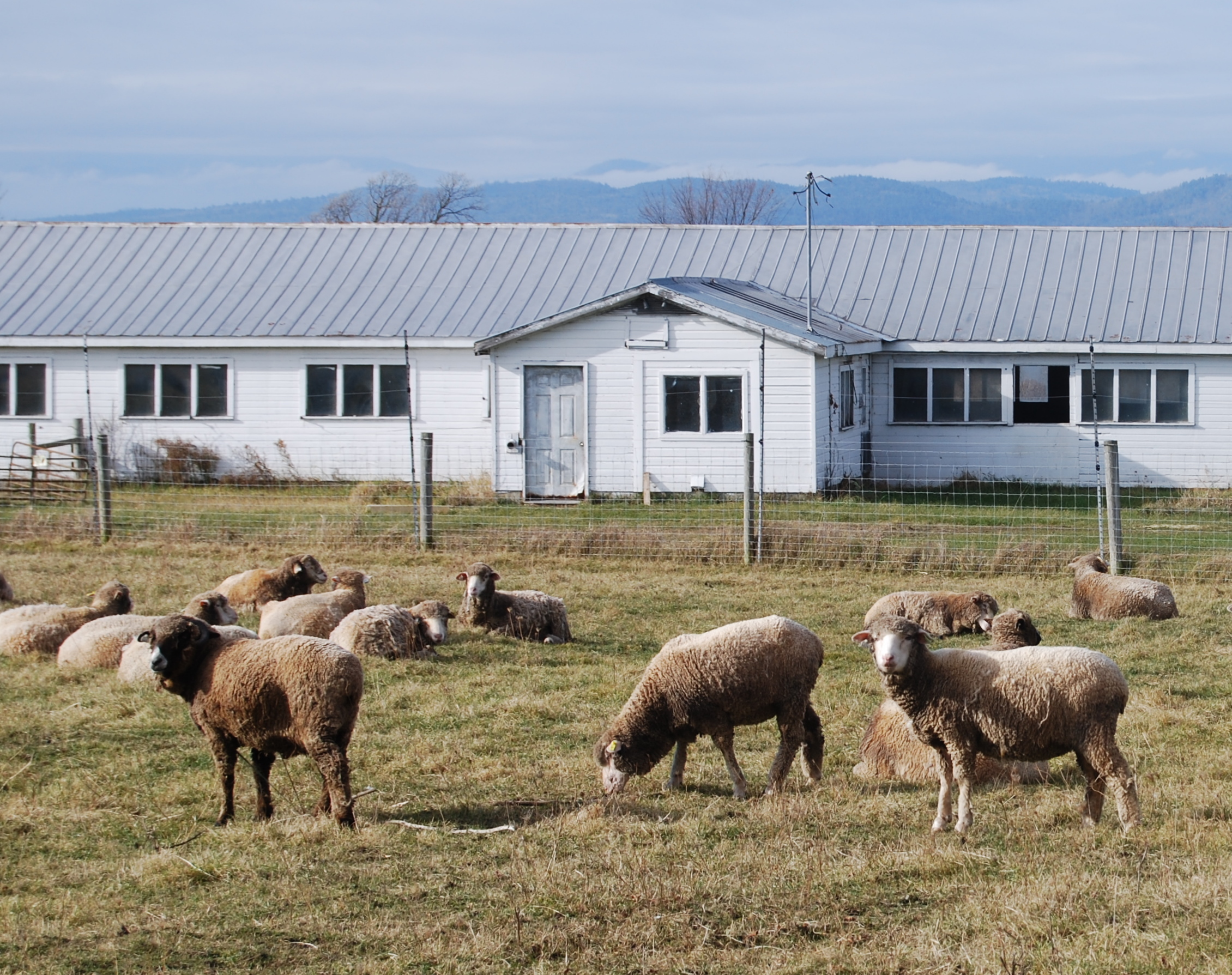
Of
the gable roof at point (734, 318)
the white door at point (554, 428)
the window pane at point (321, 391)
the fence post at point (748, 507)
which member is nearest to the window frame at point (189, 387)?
the window pane at point (321, 391)

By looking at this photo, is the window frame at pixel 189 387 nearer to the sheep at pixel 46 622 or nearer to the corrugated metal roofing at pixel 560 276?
the corrugated metal roofing at pixel 560 276

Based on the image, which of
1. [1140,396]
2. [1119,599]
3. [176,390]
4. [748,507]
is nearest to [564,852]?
[1119,599]

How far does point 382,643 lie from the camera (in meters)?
11.4

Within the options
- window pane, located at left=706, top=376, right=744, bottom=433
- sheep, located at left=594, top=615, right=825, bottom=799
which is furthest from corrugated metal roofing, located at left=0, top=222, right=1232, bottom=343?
sheep, located at left=594, top=615, right=825, bottom=799

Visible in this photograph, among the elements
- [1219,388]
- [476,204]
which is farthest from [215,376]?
[476,204]

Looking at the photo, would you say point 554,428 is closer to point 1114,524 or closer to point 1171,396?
point 1114,524

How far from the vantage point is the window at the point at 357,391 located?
25.8 meters

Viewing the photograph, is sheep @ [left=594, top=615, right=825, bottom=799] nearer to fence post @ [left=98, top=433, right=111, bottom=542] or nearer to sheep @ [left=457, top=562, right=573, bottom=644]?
sheep @ [left=457, top=562, right=573, bottom=644]

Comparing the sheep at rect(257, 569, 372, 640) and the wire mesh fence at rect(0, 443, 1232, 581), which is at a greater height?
the wire mesh fence at rect(0, 443, 1232, 581)

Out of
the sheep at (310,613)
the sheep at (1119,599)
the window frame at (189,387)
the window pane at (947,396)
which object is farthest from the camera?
the window frame at (189,387)

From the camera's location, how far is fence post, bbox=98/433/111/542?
18.3m

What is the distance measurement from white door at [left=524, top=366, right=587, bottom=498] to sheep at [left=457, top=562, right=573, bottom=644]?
402 inches

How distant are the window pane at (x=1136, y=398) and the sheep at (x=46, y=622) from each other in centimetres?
1814

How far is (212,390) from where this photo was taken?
86.5 ft
